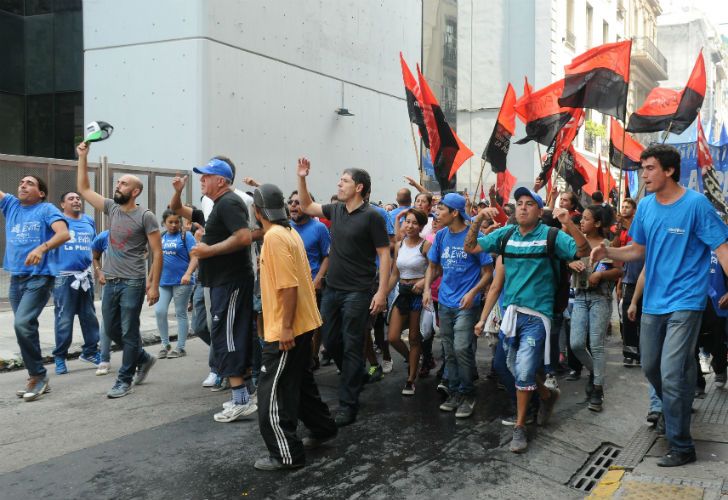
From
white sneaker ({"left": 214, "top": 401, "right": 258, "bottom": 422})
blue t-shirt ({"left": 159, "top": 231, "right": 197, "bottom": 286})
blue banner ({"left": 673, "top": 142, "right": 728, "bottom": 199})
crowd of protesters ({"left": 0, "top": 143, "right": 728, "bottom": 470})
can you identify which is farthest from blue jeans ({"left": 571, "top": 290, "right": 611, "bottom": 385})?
blue t-shirt ({"left": 159, "top": 231, "right": 197, "bottom": 286})

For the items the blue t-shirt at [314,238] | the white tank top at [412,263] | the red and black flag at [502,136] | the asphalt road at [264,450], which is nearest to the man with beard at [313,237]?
the blue t-shirt at [314,238]

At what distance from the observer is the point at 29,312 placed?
6.70m

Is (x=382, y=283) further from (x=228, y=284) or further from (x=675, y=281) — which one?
(x=675, y=281)

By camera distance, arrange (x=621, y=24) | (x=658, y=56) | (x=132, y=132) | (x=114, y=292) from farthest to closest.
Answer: (x=658, y=56), (x=621, y=24), (x=132, y=132), (x=114, y=292)

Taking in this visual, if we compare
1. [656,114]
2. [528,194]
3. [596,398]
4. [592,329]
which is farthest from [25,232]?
[656,114]

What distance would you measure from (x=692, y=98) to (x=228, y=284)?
23.5 ft

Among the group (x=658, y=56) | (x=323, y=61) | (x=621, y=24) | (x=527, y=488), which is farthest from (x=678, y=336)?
(x=658, y=56)

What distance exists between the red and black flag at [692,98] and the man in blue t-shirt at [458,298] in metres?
5.25

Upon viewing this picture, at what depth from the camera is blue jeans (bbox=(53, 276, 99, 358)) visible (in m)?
7.71

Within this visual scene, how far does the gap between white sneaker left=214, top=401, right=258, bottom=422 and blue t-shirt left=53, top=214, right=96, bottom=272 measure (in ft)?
9.53

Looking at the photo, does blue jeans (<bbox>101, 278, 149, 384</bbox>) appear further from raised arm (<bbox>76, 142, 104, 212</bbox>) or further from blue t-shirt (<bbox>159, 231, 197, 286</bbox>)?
blue t-shirt (<bbox>159, 231, 197, 286</bbox>)

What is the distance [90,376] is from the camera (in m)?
7.54

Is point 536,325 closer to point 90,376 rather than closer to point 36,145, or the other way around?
point 90,376

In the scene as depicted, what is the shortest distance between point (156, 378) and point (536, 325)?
3815mm
